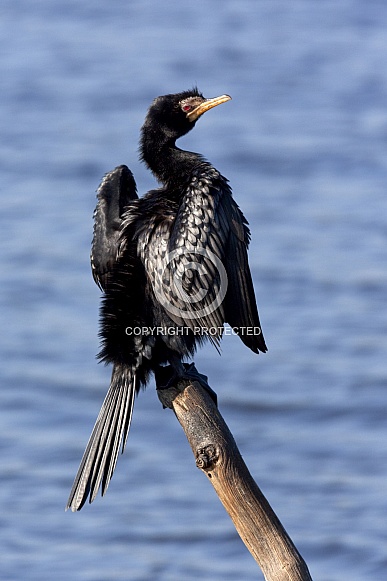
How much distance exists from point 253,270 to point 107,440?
6275 millimetres

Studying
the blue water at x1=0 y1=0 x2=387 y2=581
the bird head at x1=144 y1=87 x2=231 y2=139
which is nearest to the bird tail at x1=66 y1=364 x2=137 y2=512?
the bird head at x1=144 y1=87 x2=231 y2=139

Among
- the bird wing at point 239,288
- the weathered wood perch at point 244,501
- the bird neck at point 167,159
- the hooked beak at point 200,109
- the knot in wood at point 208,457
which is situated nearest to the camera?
the weathered wood perch at point 244,501

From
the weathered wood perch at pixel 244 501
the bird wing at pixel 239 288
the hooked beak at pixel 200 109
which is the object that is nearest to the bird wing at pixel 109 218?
the hooked beak at pixel 200 109

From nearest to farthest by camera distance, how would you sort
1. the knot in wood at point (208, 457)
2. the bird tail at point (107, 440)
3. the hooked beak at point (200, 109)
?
the knot in wood at point (208, 457) → the bird tail at point (107, 440) → the hooked beak at point (200, 109)

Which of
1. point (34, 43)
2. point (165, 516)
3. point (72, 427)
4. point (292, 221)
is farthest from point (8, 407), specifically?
point (34, 43)

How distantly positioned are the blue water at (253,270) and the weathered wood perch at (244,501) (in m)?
3.43

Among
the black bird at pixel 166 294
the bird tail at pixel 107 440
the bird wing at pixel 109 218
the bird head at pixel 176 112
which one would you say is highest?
the bird head at pixel 176 112

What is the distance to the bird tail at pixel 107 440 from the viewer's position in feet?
17.3

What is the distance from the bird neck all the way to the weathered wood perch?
1.33 meters

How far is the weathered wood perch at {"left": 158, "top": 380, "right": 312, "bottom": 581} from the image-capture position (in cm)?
466

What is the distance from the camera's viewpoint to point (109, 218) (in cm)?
Result: 588

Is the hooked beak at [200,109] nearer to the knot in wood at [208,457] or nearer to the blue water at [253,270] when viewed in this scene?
the knot in wood at [208,457]

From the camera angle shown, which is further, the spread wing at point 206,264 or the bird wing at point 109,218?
the bird wing at point 109,218

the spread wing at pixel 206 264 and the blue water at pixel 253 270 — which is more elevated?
the blue water at pixel 253 270
